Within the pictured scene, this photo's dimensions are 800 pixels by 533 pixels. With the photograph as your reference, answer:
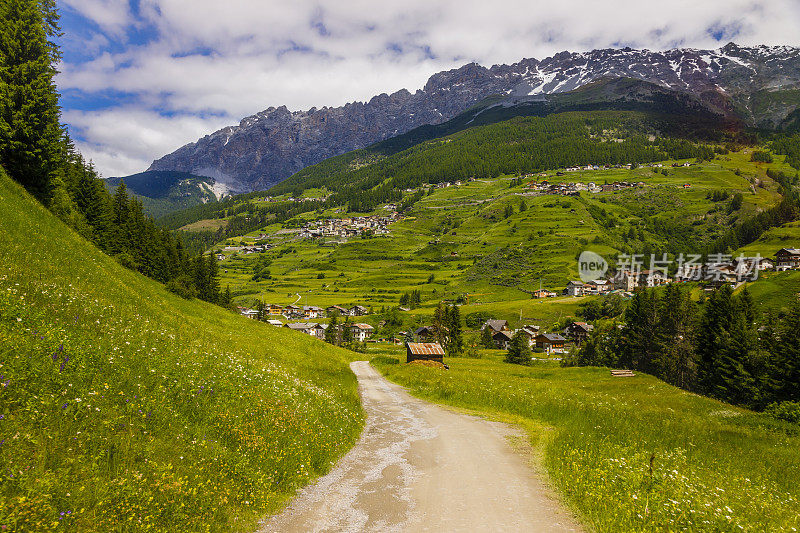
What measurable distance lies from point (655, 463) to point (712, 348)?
68.0 m

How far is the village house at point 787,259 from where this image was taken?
140 meters

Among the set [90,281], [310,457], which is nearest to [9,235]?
[90,281]

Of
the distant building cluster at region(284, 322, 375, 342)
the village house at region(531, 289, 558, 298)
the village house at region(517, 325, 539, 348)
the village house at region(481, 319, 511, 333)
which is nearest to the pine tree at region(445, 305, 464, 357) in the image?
the village house at region(517, 325, 539, 348)

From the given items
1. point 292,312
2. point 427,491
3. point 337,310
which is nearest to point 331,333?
point 337,310

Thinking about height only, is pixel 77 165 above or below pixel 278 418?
above

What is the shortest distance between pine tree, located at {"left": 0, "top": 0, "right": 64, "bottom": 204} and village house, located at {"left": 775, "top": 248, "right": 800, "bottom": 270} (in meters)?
196

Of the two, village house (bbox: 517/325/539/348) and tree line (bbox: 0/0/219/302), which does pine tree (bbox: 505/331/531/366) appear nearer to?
village house (bbox: 517/325/539/348)

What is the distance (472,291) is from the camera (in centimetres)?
18900

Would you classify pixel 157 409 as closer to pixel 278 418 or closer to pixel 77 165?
pixel 278 418

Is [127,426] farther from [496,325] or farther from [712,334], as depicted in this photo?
[496,325]

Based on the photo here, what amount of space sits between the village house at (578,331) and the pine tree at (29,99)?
460 feet

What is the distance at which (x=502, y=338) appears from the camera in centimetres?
13788

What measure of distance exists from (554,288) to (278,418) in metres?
187

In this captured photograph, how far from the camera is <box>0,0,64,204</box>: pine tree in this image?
31781 millimetres
